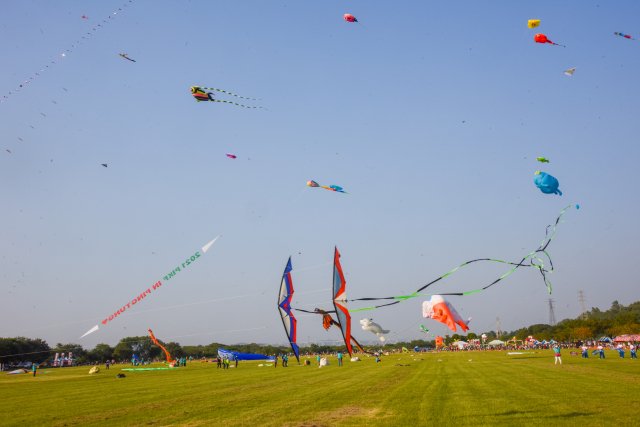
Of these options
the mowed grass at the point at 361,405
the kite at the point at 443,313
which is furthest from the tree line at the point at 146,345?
the kite at the point at 443,313

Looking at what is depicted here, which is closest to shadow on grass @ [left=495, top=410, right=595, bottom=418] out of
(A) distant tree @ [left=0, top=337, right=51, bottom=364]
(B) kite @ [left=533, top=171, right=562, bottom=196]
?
(B) kite @ [left=533, top=171, right=562, bottom=196]

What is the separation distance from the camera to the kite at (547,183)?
12.9 metres

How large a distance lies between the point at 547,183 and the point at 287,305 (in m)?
7.89

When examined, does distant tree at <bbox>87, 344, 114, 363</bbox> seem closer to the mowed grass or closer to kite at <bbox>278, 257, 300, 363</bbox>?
the mowed grass

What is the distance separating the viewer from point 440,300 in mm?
13414

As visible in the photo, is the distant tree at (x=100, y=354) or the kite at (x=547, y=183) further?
the distant tree at (x=100, y=354)

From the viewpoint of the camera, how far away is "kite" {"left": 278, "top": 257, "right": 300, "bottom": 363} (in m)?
9.56

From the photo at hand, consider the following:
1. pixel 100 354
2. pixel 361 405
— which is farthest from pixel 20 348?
pixel 361 405

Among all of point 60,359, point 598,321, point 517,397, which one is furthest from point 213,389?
point 598,321

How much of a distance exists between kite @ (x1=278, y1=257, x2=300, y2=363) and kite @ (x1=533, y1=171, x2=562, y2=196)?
24.3ft

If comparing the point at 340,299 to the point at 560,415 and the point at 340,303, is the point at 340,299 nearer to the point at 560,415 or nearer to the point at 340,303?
the point at 340,303

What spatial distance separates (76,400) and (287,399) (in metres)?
8.91

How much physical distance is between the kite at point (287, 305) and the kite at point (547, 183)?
739 centimetres

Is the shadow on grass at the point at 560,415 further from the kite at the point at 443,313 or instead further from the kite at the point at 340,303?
the kite at the point at 340,303
